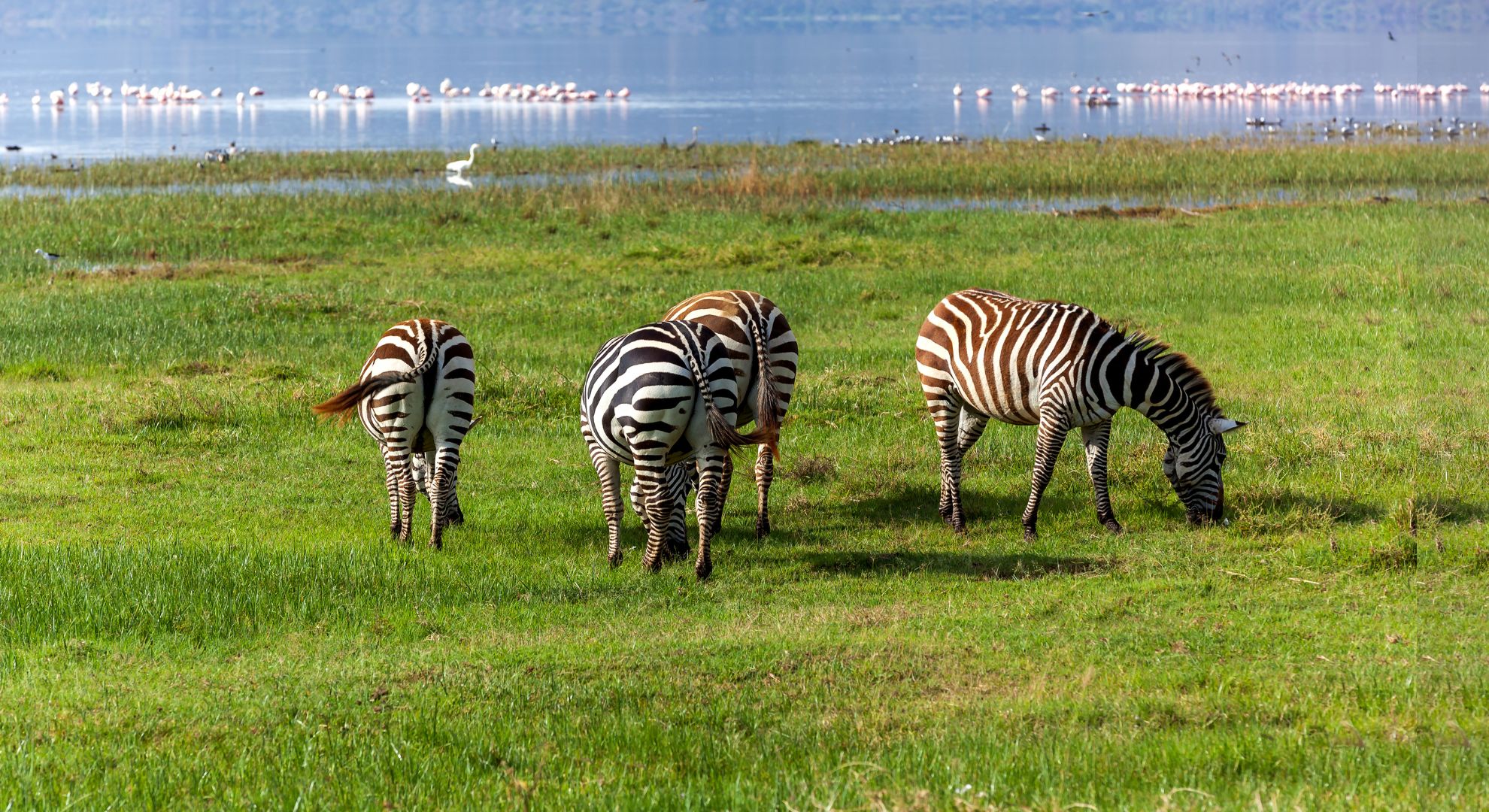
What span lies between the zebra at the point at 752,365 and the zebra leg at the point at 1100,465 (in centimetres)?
295

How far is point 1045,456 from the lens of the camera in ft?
43.4

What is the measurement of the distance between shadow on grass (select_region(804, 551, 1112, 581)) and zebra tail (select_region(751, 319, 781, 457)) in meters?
1.11

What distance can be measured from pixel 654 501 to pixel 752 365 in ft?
7.42

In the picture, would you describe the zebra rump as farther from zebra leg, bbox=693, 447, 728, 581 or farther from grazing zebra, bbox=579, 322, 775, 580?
zebra leg, bbox=693, 447, 728, 581

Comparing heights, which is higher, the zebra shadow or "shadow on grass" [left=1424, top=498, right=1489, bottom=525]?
"shadow on grass" [left=1424, top=498, right=1489, bottom=525]

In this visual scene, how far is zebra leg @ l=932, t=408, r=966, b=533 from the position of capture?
1402cm

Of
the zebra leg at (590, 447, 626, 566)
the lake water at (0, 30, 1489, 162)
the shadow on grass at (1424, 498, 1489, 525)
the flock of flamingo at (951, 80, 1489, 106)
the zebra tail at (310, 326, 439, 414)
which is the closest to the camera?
the zebra leg at (590, 447, 626, 566)

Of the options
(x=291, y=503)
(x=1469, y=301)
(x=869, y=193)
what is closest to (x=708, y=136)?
(x=869, y=193)

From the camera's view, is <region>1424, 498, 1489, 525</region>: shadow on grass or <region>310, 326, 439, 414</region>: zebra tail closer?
<region>310, 326, 439, 414</region>: zebra tail

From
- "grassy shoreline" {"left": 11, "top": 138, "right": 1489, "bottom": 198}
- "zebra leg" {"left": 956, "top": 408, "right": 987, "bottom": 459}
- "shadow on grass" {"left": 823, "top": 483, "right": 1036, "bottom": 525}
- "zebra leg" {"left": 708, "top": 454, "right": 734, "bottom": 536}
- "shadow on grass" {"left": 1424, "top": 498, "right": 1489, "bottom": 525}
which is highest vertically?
"grassy shoreline" {"left": 11, "top": 138, "right": 1489, "bottom": 198}

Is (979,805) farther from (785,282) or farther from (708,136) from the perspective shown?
(708,136)

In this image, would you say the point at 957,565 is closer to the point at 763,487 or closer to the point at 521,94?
the point at 763,487

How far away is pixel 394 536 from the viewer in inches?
519

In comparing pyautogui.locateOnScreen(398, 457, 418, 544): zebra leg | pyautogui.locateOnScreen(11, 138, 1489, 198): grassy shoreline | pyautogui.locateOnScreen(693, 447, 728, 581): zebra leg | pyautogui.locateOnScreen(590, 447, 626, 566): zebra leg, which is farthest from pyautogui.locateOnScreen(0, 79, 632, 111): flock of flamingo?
pyautogui.locateOnScreen(693, 447, 728, 581): zebra leg
